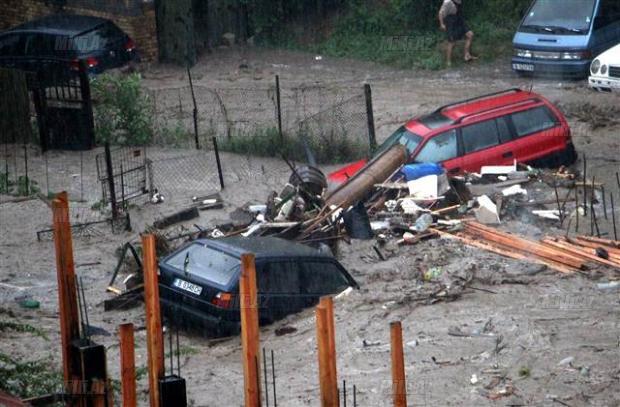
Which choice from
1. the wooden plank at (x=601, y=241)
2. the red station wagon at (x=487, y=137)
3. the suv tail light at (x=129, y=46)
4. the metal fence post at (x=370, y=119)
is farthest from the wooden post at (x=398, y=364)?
the suv tail light at (x=129, y=46)

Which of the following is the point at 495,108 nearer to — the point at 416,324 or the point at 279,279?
the point at 279,279

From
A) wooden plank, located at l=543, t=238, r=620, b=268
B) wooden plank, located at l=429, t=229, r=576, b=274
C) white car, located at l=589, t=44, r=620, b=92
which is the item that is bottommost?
wooden plank, located at l=429, t=229, r=576, b=274

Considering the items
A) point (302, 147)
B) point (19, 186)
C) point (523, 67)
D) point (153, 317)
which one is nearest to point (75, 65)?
point (19, 186)

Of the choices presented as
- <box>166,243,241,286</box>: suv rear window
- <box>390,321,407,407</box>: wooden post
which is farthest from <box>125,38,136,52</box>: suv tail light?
<box>390,321,407,407</box>: wooden post

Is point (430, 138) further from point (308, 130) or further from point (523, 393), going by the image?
point (523, 393)

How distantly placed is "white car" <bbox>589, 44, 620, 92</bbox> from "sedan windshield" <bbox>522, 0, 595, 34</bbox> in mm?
2170

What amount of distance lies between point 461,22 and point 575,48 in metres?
3.39

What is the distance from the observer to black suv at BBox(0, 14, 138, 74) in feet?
93.9

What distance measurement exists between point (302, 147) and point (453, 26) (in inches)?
304

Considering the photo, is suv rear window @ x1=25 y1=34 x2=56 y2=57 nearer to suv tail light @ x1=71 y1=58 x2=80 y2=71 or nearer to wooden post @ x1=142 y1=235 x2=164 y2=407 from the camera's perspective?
suv tail light @ x1=71 y1=58 x2=80 y2=71

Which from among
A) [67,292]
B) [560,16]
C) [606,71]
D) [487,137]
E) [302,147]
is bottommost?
[302,147]

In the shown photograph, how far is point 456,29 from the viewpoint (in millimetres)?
29375

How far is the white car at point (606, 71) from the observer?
81.3 ft

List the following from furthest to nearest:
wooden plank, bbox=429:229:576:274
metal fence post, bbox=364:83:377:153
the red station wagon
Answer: metal fence post, bbox=364:83:377:153, the red station wagon, wooden plank, bbox=429:229:576:274
